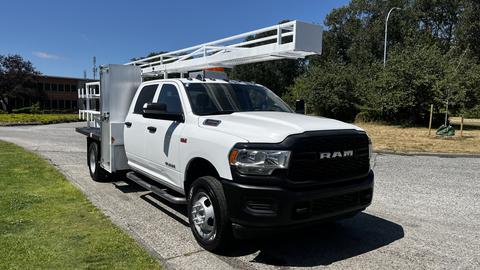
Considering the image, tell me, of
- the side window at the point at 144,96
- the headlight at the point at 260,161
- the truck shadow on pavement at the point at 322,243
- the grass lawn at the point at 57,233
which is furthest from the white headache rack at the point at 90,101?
the headlight at the point at 260,161

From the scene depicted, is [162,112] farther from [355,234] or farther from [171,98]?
[355,234]

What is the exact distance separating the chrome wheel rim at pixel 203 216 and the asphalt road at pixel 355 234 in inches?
8.9

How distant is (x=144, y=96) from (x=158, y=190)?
1.85m

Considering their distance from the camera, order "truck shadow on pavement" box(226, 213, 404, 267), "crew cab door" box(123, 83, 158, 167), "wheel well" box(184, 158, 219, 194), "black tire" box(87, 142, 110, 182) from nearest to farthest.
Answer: "truck shadow on pavement" box(226, 213, 404, 267) < "wheel well" box(184, 158, 219, 194) < "crew cab door" box(123, 83, 158, 167) < "black tire" box(87, 142, 110, 182)

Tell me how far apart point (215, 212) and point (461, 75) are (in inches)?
960

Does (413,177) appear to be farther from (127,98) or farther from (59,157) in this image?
(59,157)

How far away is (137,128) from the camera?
6.54m

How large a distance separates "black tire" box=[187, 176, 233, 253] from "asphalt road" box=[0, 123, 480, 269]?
0.43 ft

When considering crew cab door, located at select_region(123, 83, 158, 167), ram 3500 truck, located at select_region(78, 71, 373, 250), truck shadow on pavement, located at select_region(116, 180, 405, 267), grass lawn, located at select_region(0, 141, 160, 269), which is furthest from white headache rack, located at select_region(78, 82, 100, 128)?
truck shadow on pavement, located at select_region(116, 180, 405, 267)

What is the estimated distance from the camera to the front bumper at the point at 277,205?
13.0 ft

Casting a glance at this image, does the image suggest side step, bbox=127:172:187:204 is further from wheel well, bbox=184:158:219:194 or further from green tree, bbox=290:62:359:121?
green tree, bbox=290:62:359:121

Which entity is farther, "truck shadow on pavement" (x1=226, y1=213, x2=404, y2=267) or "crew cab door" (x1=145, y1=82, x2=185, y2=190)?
"crew cab door" (x1=145, y1=82, x2=185, y2=190)

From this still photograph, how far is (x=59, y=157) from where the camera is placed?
465 inches

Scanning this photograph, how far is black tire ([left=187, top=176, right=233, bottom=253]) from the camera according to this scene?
4.29 m
